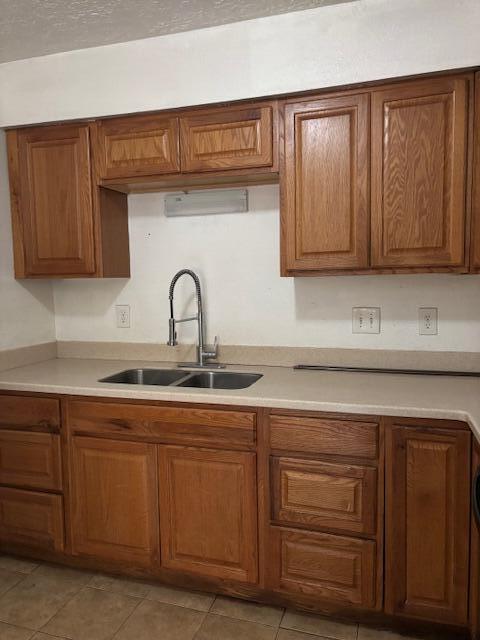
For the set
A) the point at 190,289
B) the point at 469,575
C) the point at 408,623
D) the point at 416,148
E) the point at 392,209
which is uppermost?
the point at 416,148

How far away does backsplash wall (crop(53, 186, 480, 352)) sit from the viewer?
6.86 feet

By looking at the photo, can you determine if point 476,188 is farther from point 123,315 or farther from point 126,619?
point 126,619

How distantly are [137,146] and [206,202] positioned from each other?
16.6 inches

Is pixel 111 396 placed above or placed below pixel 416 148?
below

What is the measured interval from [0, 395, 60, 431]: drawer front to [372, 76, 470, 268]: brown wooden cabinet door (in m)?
1.52

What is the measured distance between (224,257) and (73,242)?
729 mm

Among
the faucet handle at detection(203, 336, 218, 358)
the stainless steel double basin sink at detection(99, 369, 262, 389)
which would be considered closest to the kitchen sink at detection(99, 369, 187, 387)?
the stainless steel double basin sink at detection(99, 369, 262, 389)

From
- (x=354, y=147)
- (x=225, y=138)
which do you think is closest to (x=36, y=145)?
(x=225, y=138)

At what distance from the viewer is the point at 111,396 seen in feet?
6.43

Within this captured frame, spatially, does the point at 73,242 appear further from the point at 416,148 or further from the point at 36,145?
the point at 416,148

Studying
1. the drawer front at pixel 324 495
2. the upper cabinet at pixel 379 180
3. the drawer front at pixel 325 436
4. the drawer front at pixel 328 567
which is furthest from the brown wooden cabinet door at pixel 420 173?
the drawer front at pixel 328 567

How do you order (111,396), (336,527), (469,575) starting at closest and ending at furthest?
(469,575) < (336,527) < (111,396)

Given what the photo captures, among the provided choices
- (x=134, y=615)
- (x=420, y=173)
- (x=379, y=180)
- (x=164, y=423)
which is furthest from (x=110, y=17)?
(x=134, y=615)

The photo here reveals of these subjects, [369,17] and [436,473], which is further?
[369,17]
